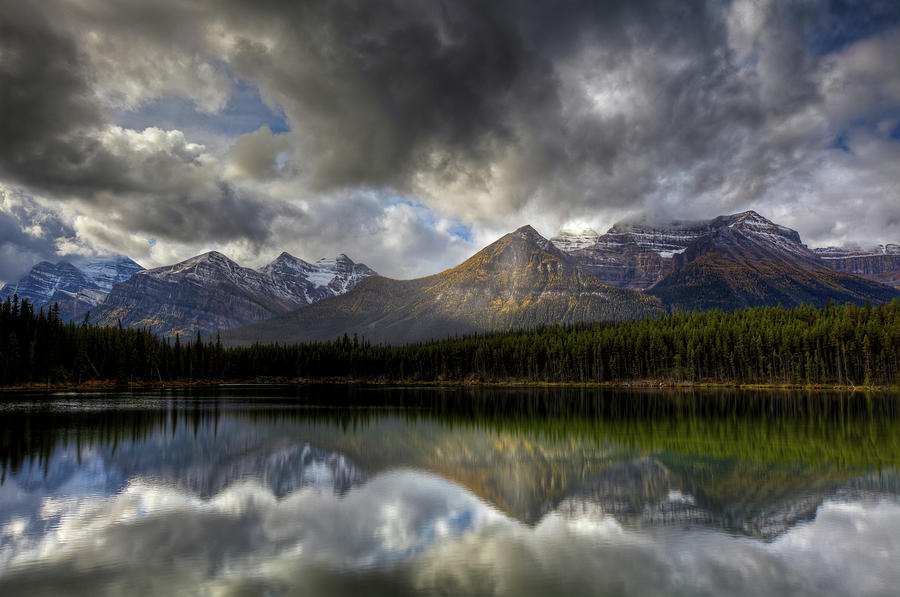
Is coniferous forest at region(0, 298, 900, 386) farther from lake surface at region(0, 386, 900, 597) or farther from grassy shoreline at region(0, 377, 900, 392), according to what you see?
lake surface at region(0, 386, 900, 597)

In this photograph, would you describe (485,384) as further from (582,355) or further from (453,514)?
(453,514)

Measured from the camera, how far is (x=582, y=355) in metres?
152

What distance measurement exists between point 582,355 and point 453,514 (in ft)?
447

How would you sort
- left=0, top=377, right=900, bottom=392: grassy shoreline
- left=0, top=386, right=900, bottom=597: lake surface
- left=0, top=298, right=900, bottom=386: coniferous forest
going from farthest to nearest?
left=0, top=298, right=900, bottom=386: coniferous forest < left=0, top=377, right=900, bottom=392: grassy shoreline < left=0, top=386, right=900, bottom=597: lake surface

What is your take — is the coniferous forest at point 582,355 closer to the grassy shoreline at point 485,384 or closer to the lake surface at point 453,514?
the grassy shoreline at point 485,384

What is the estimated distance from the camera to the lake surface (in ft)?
46.8

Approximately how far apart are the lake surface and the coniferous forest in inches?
3476

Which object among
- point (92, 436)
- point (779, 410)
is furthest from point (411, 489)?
point (779, 410)

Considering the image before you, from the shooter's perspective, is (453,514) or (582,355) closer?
(453,514)

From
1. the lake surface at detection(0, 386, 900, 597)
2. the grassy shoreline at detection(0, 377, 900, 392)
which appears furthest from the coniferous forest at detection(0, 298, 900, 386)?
the lake surface at detection(0, 386, 900, 597)

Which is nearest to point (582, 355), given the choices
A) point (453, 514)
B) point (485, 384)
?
point (485, 384)

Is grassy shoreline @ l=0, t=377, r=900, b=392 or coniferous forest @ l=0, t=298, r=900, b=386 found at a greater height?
coniferous forest @ l=0, t=298, r=900, b=386

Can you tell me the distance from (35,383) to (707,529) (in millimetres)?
142288

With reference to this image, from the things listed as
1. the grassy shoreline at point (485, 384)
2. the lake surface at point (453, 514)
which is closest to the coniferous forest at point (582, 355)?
the grassy shoreline at point (485, 384)
